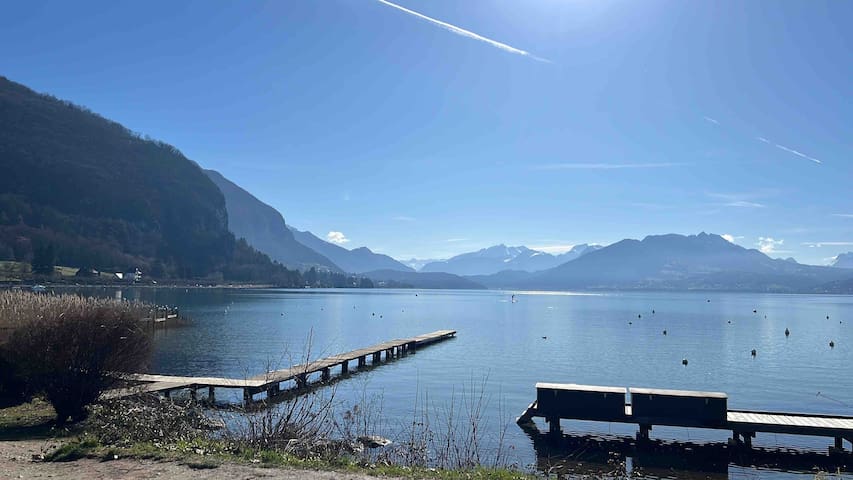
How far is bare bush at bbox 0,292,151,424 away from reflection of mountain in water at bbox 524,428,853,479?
1214 centimetres

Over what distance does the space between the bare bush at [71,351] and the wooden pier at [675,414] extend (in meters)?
13.4

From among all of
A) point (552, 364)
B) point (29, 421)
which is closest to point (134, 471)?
point (29, 421)

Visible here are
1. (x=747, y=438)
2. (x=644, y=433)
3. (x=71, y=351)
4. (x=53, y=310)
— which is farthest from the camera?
(x=644, y=433)

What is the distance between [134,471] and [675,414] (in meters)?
16.1

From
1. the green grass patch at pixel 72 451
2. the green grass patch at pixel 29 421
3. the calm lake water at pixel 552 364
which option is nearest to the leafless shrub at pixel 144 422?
the green grass patch at pixel 72 451

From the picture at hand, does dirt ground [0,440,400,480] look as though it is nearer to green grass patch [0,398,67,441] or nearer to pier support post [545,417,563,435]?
green grass patch [0,398,67,441]

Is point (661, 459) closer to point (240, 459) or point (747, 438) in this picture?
point (747, 438)

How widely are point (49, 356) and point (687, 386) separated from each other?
99.4ft

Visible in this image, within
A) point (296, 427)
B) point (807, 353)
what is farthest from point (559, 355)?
point (296, 427)

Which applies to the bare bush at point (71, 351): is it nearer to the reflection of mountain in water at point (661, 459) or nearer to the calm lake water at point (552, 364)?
the calm lake water at point (552, 364)

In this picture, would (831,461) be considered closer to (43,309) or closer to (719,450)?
(719,450)

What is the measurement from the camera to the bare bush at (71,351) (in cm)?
1570

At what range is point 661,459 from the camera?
18.6 m

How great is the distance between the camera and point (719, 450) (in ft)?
64.4
